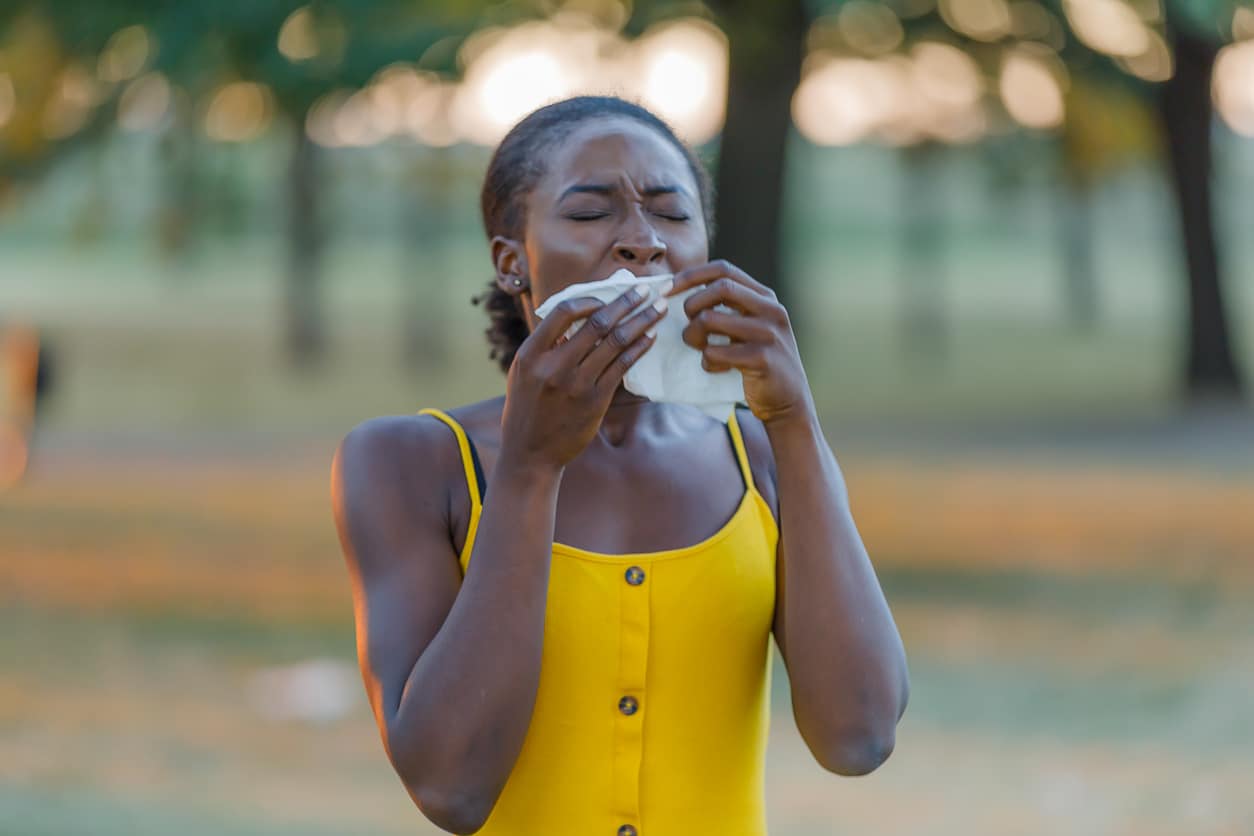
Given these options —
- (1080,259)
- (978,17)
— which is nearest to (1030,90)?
(978,17)

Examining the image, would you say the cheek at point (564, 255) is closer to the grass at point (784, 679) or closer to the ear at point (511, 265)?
the ear at point (511, 265)

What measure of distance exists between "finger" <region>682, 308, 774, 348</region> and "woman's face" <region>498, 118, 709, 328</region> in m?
0.14

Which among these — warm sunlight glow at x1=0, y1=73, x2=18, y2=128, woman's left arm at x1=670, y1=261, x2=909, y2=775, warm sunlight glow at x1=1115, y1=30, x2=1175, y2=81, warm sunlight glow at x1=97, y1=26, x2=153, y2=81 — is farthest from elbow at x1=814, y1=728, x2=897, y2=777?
warm sunlight glow at x1=1115, y1=30, x2=1175, y2=81

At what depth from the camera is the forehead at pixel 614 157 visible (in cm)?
213

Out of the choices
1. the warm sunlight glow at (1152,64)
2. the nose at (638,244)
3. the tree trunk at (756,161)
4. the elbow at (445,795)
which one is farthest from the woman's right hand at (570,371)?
the warm sunlight glow at (1152,64)

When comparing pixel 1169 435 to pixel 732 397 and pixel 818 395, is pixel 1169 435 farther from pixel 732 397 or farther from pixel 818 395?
pixel 732 397

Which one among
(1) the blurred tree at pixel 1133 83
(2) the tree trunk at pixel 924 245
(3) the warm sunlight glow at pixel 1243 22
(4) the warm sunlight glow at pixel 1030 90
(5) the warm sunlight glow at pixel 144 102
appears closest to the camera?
(3) the warm sunlight glow at pixel 1243 22

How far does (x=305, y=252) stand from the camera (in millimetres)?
29438

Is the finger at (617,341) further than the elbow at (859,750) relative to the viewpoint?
No

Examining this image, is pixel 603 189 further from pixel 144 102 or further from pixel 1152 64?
pixel 1152 64

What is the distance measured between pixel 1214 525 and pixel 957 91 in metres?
14.3

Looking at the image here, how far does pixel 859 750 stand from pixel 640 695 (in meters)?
0.27

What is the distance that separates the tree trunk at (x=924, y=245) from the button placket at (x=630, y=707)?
29449mm

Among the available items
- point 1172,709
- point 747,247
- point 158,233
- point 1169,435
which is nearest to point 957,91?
point 1169,435
